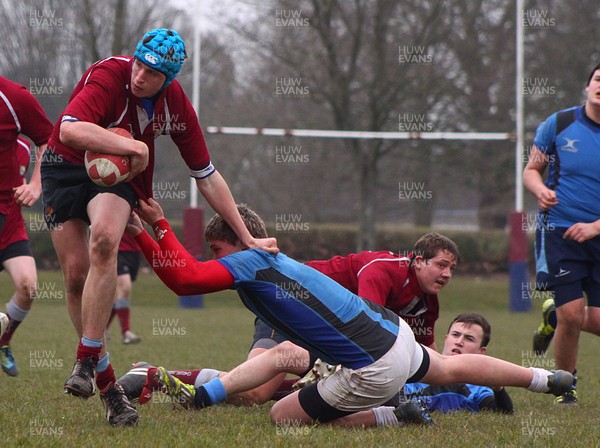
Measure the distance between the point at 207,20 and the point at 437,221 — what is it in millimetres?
8408

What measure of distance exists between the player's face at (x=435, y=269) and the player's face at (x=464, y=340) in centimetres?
64

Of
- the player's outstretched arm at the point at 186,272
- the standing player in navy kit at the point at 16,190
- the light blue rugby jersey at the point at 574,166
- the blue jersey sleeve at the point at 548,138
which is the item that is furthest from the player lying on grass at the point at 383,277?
the standing player in navy kit at the point at 16,190

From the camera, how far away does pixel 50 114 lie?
19.0 metres

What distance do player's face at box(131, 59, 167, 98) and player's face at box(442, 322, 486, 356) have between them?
2.51 m

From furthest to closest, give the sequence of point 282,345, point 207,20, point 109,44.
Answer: point 109,44 < point 207,20 < point 282,345

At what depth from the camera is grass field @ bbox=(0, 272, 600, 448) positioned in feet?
13.5

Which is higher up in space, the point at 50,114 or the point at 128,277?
the point at 50,114

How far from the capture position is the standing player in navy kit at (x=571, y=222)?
596cm

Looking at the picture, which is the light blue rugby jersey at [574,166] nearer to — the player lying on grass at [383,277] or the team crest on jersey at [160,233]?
the player lying on grass at [383,277]

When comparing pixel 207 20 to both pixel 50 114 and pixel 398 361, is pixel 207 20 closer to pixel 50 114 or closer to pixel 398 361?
pixel 50 114

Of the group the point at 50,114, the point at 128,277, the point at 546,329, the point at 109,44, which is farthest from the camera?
the point at 109,44

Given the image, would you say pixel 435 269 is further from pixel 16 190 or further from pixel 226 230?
pixel 16 190

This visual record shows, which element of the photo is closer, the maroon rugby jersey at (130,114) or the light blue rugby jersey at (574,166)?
the maroon rugby jersey at (130,114)

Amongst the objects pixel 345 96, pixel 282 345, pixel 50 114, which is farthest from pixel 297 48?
pixel 282 345
